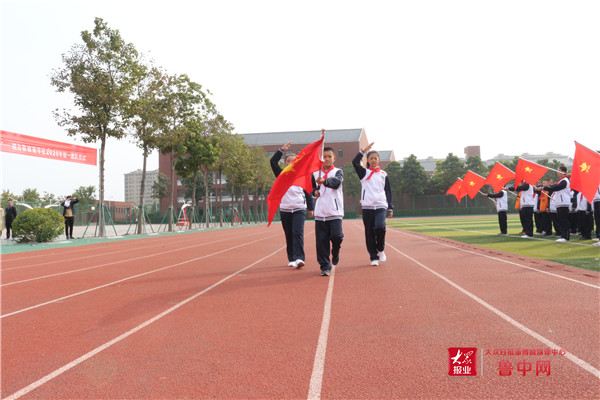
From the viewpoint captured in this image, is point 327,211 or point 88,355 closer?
point 88,355

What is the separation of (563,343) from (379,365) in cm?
171

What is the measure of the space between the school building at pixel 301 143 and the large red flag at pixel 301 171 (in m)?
61.7

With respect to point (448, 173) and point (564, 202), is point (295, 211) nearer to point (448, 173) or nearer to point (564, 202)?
point (564, 202)

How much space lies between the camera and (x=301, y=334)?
4039 millimetres

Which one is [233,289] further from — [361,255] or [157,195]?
[157,195]

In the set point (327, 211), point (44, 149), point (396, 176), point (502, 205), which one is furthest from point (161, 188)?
point (327, 211)

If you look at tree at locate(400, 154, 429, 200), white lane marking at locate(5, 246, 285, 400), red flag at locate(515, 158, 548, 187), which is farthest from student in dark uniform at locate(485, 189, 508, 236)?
tree at locate(400, 154, 429, 200)

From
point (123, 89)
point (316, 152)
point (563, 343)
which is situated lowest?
point (563, 343)

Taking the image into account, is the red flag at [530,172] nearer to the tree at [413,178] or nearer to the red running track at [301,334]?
the red running track at [301,334]

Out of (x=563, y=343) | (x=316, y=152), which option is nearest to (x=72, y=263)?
(x=316, y=152)

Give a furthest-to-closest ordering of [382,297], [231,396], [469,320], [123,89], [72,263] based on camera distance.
→ [123,89] < [72,263] < [382,297] < [469,320] < [231,396]

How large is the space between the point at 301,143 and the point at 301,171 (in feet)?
241

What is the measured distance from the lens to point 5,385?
3.06 meters

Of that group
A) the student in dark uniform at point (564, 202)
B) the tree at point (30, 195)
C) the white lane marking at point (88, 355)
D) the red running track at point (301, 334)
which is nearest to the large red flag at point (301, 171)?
the red running track at point (301, 334)
